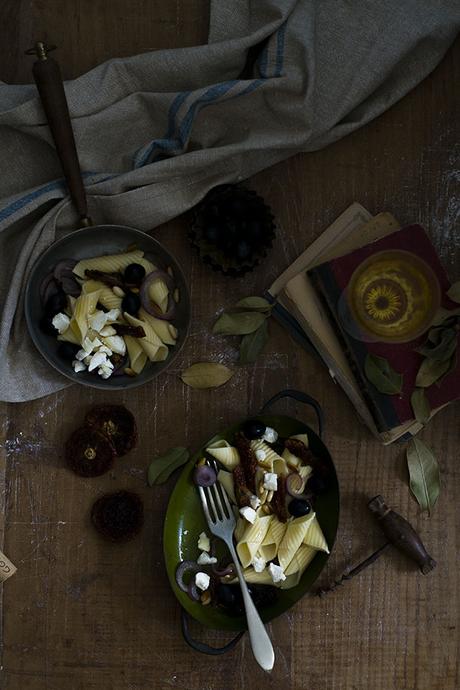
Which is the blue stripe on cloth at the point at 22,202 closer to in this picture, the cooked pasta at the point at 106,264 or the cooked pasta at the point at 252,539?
the cooked pasta at the point at 106,264

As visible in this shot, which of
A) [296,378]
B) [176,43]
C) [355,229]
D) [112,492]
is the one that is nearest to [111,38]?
[176,43]

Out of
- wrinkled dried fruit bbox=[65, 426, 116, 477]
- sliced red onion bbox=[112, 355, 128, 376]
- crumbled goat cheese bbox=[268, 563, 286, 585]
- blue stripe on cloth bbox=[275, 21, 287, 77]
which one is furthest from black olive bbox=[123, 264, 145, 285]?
crumbled goat cheese bbox=[268, 563, 286, 585]

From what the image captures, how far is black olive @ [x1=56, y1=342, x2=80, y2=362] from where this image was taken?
1155 millimetres

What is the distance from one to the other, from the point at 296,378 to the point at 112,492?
1.08 ft

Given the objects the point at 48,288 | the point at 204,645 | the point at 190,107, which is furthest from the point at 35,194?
the point at 204,645

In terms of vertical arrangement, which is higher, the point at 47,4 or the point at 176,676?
the point at 47,4

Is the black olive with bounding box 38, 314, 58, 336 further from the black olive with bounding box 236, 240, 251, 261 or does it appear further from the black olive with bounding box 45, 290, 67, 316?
the black olive with bounding box 236, 240, 251, 261

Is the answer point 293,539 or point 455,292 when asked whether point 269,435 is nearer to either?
point 293,539

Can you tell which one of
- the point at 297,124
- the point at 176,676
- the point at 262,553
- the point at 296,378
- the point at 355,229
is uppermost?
the point at 297,124

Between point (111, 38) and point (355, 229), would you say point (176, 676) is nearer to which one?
point (355, 229)

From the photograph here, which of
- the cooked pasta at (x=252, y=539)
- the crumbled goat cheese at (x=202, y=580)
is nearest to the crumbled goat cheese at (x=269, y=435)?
the cooked pasta at (x=252, y=539)

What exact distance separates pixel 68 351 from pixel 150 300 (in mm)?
138

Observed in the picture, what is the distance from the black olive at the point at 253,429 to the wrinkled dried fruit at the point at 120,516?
200 mm

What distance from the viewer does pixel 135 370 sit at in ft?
3.87
